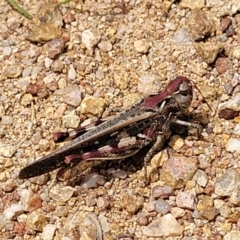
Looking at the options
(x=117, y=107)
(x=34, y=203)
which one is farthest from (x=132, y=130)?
(x=34, y=203)

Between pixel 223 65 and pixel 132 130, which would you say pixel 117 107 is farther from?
pixel 223 65

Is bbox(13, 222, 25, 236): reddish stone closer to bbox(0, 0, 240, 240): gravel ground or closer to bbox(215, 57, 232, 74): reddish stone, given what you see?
bbox(0, 0, 240, 240): gravel ground

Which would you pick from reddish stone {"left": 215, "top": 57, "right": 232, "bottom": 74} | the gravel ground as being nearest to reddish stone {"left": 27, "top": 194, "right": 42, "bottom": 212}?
the gravel ground

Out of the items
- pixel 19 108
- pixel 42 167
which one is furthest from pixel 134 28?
pixel 42 167

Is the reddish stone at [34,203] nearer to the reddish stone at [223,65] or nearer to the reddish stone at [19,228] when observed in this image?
the reddish stone at [19,228]

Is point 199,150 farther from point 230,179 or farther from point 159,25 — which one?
point 159,25

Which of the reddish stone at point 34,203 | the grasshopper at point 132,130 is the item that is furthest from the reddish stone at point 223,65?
the reddish stone at point 34,203
